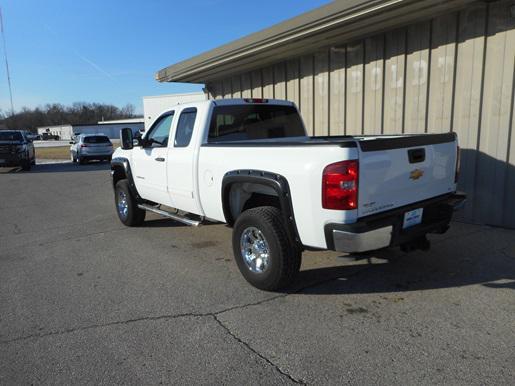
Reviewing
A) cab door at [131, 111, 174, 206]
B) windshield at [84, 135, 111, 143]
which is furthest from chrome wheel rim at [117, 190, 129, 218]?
windshield at [84, 135, 111, 143]

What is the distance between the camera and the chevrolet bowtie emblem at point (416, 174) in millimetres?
3950

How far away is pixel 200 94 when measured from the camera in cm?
2731

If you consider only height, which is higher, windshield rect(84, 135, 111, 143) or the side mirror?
the side mirror

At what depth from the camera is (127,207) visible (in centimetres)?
730

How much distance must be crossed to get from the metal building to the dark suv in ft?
46.0

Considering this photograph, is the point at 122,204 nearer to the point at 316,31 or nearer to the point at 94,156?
the point at 316,31

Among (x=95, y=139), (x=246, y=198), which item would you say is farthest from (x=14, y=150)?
(x=246, y=198)

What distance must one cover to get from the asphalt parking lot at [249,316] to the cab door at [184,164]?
77 centimetres

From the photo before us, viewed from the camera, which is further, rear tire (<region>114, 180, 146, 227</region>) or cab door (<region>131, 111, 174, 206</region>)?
rear tire (<region>114, 180, 146, 227</region>)

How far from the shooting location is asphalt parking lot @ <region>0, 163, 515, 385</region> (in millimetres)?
2957

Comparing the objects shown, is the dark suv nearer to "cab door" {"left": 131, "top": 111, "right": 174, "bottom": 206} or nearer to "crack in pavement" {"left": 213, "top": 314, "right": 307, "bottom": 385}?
"cab door" {"left": 131, "top": 111, "right": 174, "bottom": 206}

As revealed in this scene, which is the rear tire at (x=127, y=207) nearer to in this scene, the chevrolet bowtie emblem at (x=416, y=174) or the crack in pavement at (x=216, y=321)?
the crack in pavement at (x=216, y=321)

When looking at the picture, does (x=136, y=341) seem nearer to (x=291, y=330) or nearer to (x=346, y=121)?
(x=291, y=330)

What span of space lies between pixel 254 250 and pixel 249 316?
2.64 ft
